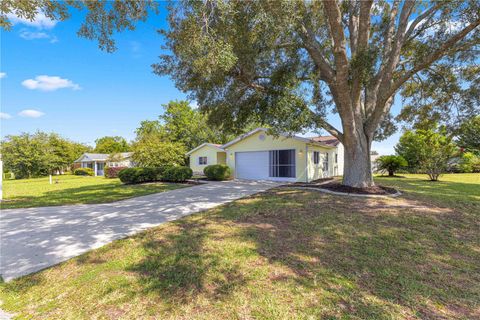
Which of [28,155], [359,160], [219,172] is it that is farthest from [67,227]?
[28,155]

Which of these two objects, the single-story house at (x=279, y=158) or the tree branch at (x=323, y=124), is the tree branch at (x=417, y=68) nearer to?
the tree branch at (x=323, y=124)

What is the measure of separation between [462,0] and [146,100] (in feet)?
64.2

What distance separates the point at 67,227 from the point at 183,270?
4033 millimetres

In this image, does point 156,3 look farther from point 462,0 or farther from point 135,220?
point 462,0

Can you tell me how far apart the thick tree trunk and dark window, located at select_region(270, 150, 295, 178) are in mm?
5448

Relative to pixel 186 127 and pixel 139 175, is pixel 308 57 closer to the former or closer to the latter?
pixel 139 175

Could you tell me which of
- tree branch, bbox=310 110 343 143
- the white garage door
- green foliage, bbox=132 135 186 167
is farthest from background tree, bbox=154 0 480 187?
green foliage, bbox=132 135 186 167

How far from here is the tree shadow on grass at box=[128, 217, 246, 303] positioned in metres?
2.77

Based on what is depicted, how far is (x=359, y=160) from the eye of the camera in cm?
905

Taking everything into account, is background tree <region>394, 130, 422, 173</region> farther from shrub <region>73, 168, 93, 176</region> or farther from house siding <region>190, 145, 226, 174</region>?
→ shrub <region>73, 168, 93, 176</region>

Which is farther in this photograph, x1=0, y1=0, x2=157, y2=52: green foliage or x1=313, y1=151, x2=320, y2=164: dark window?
x1=313, y1=151, x2=320, y2=164: dark window

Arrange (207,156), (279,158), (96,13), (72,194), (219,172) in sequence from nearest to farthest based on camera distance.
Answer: (96,13) → (72,194) → (279,158) → (219,172) → (207,156)

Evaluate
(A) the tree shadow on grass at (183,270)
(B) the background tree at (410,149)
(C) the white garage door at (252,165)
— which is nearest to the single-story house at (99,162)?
(C) the white garage door at (252,165)

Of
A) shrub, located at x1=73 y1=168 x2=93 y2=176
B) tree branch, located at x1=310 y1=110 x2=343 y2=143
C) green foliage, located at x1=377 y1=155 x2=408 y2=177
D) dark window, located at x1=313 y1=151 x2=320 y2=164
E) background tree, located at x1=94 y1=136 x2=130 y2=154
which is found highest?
background tree, located at x1=94 y1=136 x2=130 y2=154
